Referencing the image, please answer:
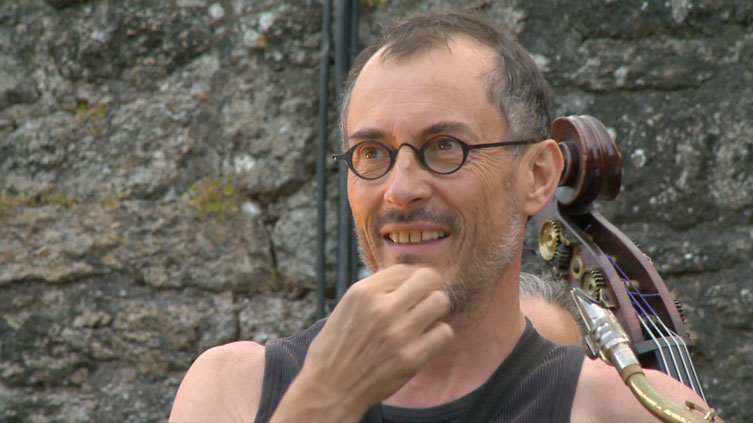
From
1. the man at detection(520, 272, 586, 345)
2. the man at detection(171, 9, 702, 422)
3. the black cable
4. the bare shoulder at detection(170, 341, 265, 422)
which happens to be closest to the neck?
the man at detection(171, 9, 702, 422)

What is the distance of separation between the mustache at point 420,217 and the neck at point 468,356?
6.8 inches

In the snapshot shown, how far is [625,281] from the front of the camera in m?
1.87

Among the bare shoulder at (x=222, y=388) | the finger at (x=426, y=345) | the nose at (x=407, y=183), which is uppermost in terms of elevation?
the nose at (x=407, y=183)

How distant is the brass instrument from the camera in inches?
48.9

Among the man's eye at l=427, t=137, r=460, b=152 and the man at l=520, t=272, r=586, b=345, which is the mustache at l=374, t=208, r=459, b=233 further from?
the man at l=520, t=272, r=586, b=345

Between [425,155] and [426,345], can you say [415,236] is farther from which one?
[426,345]

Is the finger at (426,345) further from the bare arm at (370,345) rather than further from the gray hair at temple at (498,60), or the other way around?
the gray hair at temple at (498,60)

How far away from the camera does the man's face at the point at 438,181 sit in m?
1.50

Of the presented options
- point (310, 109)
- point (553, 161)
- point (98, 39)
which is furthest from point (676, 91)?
point (98, 39)

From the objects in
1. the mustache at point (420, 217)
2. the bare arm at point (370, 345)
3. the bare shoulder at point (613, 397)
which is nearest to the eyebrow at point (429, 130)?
the mustache at point (420, 217)

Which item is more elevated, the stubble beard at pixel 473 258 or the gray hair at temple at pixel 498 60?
the gray hair at temple at pixel 498 60

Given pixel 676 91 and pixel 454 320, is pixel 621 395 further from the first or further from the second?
pixel 676 91

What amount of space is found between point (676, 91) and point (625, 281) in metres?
0.75

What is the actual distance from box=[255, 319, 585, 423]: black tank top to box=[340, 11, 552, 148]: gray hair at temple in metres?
0.41
